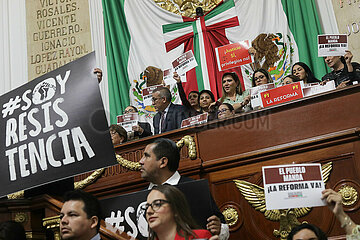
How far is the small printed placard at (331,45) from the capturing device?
184 inches

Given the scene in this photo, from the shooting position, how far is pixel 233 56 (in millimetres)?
5422

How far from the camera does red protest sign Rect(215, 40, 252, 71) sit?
5.37 meters

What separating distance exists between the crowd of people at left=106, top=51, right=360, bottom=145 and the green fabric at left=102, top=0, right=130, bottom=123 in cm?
197

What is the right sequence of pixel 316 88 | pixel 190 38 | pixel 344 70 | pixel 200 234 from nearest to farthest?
pixel 200 234, pixel 316 88, pixel 344 70, pixel 190 38

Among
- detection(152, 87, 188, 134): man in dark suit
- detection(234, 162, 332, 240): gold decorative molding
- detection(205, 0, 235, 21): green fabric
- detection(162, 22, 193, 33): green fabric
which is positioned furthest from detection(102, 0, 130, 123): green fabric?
detection(234, 162, 332, 240): gold decorative molding

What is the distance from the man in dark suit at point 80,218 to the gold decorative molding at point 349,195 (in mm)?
1714

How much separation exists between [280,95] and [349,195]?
114 cm

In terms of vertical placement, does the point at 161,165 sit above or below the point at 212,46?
below

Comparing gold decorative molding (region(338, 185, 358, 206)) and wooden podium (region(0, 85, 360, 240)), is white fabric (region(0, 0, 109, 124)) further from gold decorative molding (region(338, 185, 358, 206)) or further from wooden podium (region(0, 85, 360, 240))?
gold decorative molding (region(338, 185, 358, 206))

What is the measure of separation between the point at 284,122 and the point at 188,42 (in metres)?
4.26

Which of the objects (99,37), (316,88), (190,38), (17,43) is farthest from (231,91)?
(17,43)

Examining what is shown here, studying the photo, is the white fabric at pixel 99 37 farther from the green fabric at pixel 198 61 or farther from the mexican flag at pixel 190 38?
the green fabric at pixel 198 61

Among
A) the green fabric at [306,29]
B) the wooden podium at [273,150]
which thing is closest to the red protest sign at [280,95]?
the wooden podium at [273,150]

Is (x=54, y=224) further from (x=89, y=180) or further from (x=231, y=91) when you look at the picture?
(x=231, y=91)
